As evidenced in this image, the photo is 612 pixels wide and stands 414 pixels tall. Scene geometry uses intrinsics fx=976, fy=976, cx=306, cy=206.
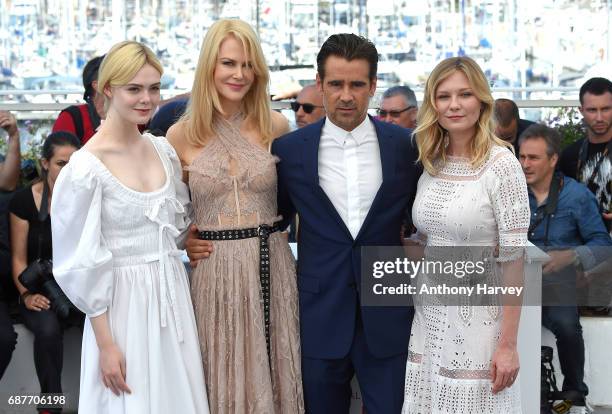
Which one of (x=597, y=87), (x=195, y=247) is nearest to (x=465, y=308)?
(x=195, y=247)

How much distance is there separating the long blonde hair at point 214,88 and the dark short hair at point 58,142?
5.80 feet

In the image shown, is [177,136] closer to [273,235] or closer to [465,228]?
[273,235]

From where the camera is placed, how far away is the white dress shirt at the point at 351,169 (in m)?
3.75

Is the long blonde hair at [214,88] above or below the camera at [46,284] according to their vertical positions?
above

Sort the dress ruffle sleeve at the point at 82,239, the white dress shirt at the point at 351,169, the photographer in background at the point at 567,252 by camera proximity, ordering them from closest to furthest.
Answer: the dress ruffle sleeve at the point at 82,239 < the white dress shirt at the point at 351,169 < the photographer in background at the point at 567,252

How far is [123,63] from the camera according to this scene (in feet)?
Result: 11.6

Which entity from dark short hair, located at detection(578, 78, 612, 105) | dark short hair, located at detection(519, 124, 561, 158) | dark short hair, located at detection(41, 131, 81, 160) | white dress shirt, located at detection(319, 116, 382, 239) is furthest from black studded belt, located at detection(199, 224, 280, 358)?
dark short hair, located at detection(578, 78, 612, 105)

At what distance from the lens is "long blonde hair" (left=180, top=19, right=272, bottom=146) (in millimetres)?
3807

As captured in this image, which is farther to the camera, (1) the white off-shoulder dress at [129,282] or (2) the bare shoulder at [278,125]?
(2) the bare shoulder at [278,125]

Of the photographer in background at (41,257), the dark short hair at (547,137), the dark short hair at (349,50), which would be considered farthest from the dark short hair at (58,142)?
the dark short hair at (547,137)

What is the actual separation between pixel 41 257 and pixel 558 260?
9.37ft

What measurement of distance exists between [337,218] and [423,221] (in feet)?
1.07

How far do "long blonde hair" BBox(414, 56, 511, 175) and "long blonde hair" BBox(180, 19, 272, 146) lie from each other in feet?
2.10

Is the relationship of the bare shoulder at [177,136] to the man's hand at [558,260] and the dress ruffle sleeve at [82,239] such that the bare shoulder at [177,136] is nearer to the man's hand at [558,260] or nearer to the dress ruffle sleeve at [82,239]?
the dress ruffle sleeve at [82,239]
